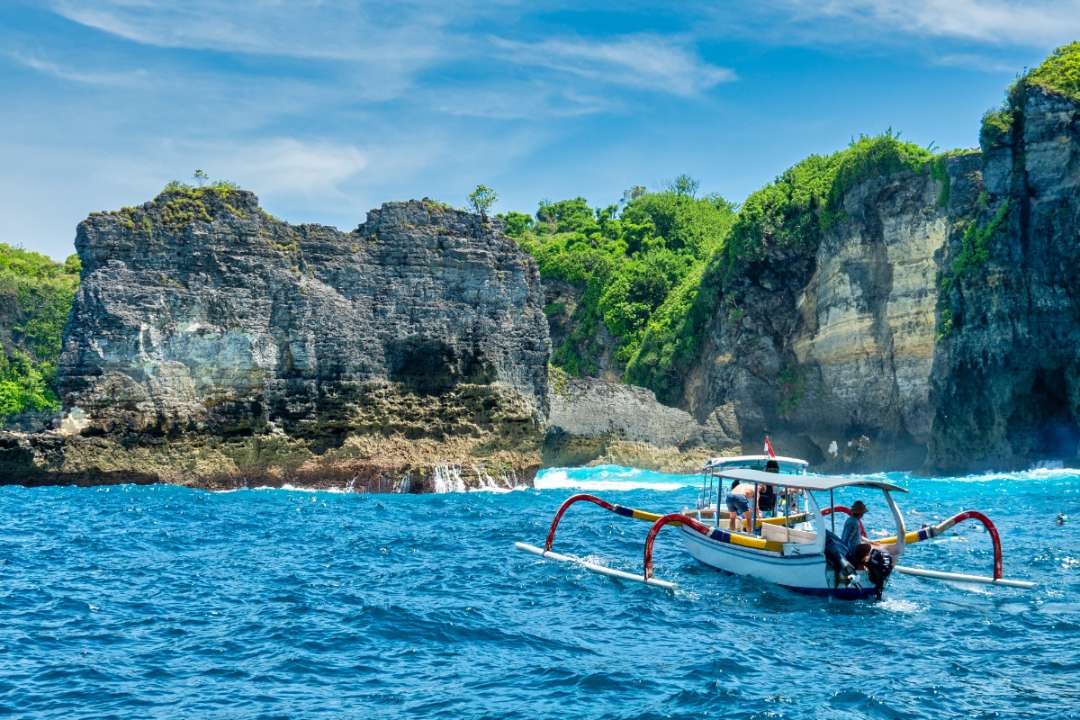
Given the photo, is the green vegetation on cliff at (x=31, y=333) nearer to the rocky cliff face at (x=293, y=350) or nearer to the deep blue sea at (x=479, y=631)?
the rocky cliff face at (x=293, y=350)

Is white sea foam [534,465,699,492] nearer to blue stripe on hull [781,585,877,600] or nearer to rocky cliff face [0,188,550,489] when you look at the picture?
rocky cliff face [0,188,550,489]

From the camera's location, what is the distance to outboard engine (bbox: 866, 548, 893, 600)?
1677cm

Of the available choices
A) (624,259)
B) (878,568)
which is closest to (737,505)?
(878,568)

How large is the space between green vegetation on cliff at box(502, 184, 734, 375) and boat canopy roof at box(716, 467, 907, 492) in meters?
48.6

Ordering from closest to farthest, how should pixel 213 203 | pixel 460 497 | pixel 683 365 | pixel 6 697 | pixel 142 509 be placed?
pixel 6 697
pixel 142 509
pixel 460 497
pixel 213 203
pixel 683 365

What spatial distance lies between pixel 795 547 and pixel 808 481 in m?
1.26

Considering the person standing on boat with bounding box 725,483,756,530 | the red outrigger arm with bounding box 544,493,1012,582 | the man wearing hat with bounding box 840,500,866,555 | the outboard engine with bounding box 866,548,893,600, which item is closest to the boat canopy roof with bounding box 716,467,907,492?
the man wearing hat with bounding box 840,500,866,555

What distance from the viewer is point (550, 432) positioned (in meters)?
50.8

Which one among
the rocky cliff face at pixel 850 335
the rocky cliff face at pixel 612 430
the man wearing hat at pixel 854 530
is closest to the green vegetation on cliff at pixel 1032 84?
the rocky cliff face at pixel 850 335

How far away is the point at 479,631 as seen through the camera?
1422cm

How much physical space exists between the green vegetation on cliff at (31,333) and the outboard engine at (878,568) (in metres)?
54.7

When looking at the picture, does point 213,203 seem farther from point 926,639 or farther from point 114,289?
point 926,639

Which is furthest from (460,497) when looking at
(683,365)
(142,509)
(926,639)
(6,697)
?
(683,365)

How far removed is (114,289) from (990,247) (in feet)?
117
